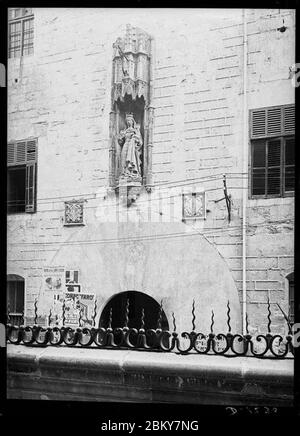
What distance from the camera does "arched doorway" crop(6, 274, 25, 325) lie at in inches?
147

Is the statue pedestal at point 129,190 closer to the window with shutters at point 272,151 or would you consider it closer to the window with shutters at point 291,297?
the window with shutters at point 272,151

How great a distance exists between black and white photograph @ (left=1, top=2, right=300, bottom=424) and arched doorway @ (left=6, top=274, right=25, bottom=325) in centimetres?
1

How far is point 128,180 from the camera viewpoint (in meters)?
3.72

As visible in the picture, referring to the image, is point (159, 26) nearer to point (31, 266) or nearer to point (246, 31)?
point (246, 31)

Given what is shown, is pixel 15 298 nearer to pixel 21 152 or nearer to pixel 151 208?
pixel 21 152

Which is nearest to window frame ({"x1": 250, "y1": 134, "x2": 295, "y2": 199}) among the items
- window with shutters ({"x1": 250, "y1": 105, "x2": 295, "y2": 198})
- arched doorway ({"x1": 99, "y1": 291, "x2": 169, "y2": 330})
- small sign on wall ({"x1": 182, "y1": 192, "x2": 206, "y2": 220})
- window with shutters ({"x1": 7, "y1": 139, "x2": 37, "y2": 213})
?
window with shutters ({"x1": 250, "y1": 105, "x2": 295, "y2": 198})

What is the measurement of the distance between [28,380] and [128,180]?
132 cm

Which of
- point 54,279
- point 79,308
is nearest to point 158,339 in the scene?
point 79,308

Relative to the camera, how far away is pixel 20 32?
3740mm

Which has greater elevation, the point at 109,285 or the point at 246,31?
the point at 246,31

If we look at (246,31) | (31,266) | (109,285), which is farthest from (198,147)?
(31,266)

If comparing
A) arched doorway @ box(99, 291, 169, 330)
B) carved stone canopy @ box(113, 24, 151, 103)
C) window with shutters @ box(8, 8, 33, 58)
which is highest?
window with shutters @ box(8, 8, 33, 58)

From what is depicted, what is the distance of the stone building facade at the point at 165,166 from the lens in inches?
139

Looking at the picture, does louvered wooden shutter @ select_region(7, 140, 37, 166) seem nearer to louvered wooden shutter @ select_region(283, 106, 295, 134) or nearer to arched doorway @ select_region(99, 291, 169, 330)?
arched doorway @ select_region(99, 291, 169, 330)
